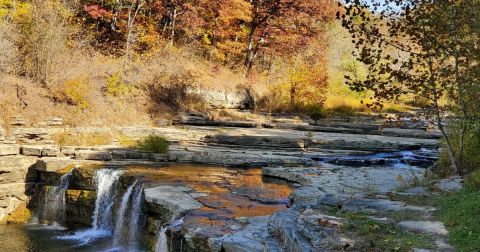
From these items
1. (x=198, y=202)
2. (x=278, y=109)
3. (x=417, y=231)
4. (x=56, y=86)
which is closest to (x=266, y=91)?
(x=278, y=109)

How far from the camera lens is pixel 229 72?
24188 mm

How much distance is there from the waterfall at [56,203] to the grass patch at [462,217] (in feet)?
26.4

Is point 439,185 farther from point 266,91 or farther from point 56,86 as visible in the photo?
point 266,91

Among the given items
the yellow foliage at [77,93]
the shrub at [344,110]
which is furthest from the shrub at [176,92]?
the shrub at [344,110]

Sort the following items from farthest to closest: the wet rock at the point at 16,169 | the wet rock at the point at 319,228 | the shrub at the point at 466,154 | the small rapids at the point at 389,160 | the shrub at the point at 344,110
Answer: the shrub at the point at 344,110 < the small rapids at the point at 389,160 < the wet rock at the point at 16,169 < the shrub at the point at 466,154 < the wet rock at the point at 319,228

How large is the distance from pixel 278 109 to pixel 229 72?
328cm

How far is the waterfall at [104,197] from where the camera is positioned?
989 centimetres

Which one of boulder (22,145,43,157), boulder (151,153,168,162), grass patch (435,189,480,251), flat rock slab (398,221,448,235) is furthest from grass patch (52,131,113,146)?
flat rock slab (398,221,448,235)

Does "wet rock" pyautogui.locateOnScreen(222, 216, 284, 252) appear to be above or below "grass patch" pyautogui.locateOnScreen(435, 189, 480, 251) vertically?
below

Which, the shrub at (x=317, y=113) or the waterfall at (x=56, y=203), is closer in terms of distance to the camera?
the waterfall at (x=56, y=203)

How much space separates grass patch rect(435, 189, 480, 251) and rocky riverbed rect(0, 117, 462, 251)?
0.53ft

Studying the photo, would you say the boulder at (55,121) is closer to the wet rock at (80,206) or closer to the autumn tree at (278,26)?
the wet rock at (80,206)

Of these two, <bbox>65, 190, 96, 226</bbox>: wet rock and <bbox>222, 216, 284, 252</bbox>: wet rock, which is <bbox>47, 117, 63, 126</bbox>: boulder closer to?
<bbox>65, 190, 96, 226</bbox>: wet rock

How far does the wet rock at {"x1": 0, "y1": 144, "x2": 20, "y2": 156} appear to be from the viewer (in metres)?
11.5
